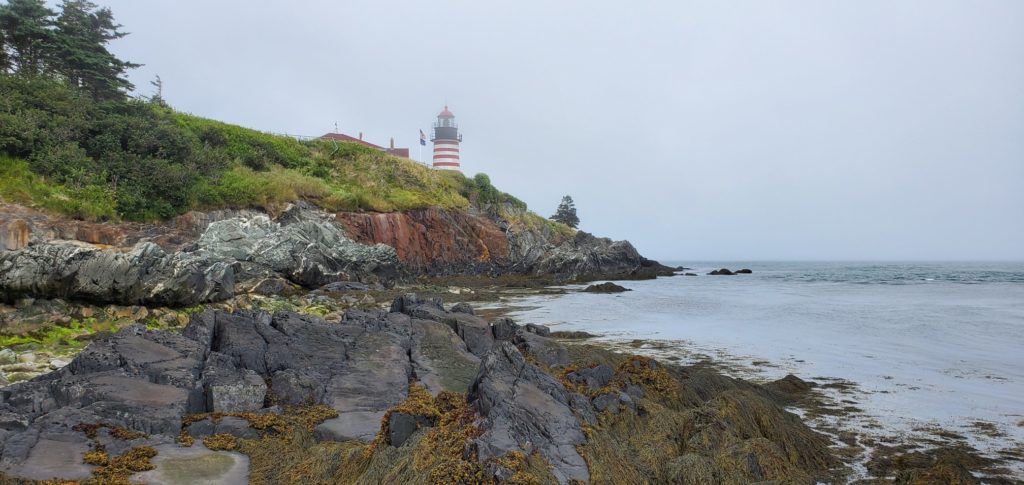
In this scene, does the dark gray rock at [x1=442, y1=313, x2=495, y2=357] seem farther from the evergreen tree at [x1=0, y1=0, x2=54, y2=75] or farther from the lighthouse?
the lighthouse

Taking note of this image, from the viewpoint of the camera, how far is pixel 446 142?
60.7 meters

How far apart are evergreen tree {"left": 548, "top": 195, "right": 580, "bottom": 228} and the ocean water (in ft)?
156

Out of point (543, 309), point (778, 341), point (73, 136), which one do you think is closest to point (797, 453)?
point (778, 341)

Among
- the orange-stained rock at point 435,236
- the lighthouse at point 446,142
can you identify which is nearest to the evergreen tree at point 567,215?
the lighthouse at point 446,142

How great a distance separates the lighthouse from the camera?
60.1m

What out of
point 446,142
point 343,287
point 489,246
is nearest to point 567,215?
point 446,142

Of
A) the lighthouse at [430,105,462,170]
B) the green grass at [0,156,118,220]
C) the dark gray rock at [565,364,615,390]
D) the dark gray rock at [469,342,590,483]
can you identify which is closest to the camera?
the dark gray rock at [469,342,590,483]

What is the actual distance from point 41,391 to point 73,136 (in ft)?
73.7

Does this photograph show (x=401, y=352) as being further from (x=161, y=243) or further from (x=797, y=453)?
(x=161, y=243)

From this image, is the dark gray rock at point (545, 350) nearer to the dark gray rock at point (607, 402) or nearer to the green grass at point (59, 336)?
the dark gray rock at point (607, 402)

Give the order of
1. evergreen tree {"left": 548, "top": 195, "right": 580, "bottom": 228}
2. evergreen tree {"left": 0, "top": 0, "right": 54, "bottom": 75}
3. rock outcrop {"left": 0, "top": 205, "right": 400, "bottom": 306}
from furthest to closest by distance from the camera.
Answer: evergreen tree {"left": 548, "top": 195, "right": 580, "bottom": 228} → evergreen tree {"left": 0, "top": 0, "right": 54, "bottom": 75} → rock outcrop {"left": 0, "top": 205, "right": 400, "bottom": 306}

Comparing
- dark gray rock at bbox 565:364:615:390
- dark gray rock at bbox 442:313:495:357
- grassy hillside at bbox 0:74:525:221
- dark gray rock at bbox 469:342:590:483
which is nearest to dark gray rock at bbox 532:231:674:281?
grassy hillside at bbox 0:74:525:221

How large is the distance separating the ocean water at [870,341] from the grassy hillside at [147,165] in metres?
14.8

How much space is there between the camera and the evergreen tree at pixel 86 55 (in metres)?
29.0
